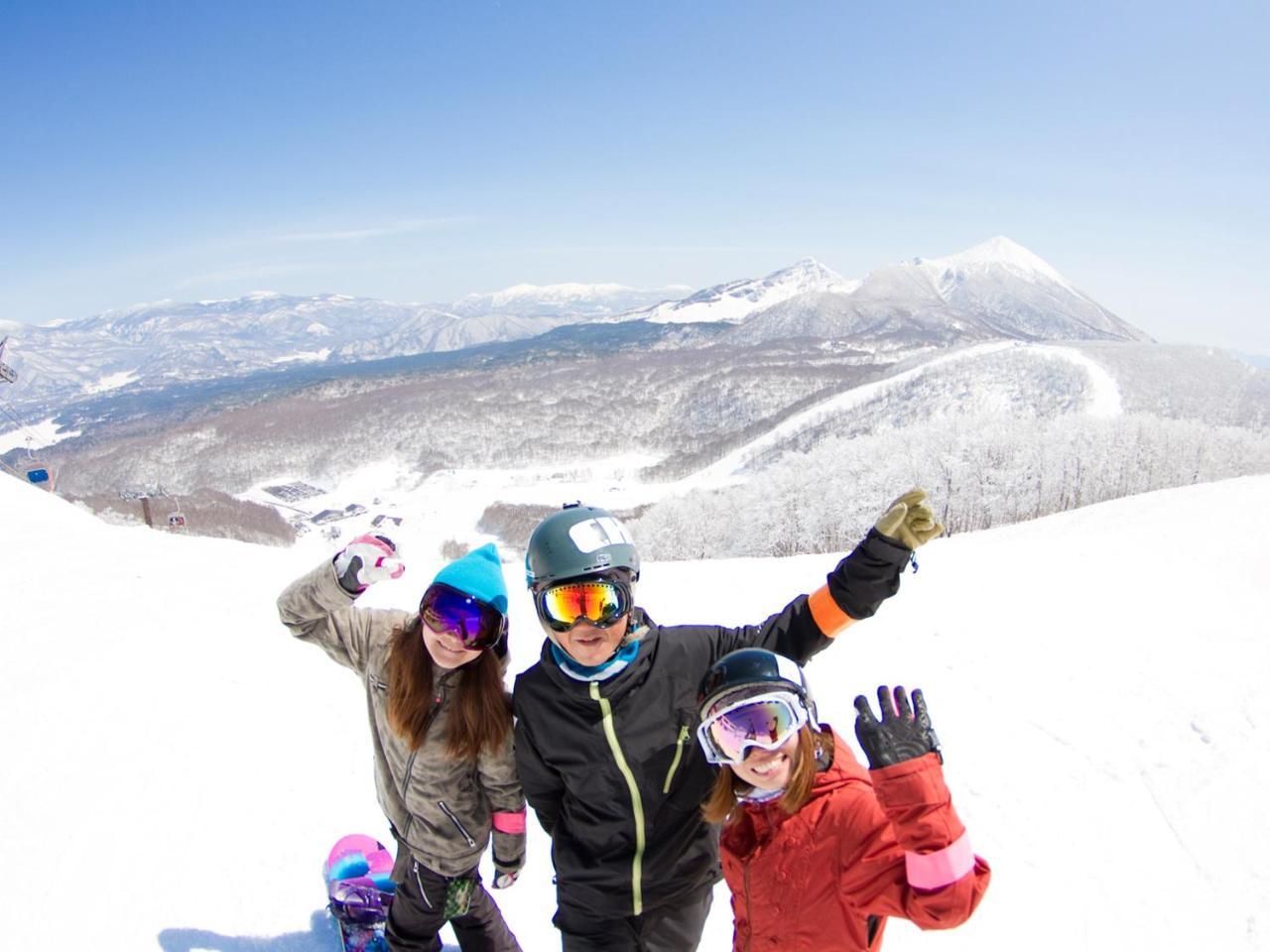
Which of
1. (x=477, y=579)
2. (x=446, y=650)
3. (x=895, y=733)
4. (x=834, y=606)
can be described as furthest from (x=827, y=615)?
(x=446, y=650)

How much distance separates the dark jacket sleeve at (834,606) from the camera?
265cm

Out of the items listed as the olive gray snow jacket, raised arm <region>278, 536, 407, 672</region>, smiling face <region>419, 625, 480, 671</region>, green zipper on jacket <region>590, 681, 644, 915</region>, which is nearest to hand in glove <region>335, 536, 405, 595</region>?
raised arm <region>278, 536, 407, 672</region>

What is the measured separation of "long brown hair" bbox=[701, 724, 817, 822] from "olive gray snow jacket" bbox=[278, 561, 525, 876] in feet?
3.51

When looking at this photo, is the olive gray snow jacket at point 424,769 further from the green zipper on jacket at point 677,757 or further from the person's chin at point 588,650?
the green zipper on jacket at point 677,757

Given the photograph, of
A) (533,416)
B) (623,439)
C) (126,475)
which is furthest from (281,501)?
(623,439)

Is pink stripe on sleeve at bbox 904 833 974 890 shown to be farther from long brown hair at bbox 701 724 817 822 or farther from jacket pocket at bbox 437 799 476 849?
jacket pocket at bbox 437 799 476 849

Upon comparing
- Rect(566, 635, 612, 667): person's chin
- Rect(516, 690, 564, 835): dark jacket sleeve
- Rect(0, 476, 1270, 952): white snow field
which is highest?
Rect(566, 635, 612, 667): person's chin

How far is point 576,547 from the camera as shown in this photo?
2.70m

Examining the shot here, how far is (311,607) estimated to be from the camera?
293cm

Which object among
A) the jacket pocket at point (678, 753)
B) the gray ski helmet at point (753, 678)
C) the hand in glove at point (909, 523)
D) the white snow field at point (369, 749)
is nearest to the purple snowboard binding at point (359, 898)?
the white snow field at point (369, 749)

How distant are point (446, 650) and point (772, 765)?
58.8 inches

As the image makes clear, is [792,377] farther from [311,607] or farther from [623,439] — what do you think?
[311,607]

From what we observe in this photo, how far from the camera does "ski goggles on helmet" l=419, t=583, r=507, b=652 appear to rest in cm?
285

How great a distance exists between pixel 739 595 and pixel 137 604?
322 inches
